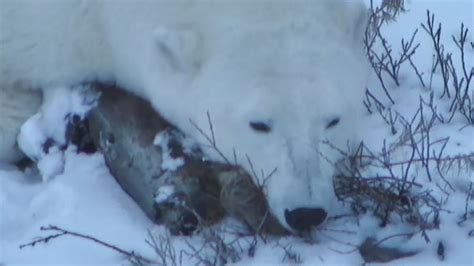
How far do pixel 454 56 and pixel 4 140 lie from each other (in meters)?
2.20

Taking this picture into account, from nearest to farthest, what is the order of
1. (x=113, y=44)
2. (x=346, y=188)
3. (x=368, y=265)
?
(x=368, y=265)
(x=346, y=188)
(x=113, y=44)

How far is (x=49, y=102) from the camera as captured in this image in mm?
5434

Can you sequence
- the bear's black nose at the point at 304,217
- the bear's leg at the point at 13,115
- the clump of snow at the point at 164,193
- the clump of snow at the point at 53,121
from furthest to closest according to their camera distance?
the bear's leg at the point at 13,115 < the clump of snow at the point at 53,121 < the clump of snow at the point at 164,193 < the bear's black nose at the point at 304,217

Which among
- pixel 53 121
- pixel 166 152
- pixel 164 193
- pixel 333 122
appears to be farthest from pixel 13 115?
pixel 333 122

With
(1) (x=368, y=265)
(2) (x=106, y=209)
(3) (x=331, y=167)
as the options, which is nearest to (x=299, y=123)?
(3) (x=331, y=167)

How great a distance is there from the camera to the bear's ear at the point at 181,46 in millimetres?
4715

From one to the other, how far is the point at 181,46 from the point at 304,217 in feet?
2.87

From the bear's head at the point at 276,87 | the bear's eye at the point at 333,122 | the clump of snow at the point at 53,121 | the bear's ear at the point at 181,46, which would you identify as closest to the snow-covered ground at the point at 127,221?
the clump of snow at the point at 53,121

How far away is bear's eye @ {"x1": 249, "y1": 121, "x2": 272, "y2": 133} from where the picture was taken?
447cm

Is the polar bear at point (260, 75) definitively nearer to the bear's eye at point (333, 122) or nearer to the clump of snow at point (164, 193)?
the bear's eye at point (333, 122)

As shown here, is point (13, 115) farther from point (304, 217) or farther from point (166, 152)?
point (304, 217)

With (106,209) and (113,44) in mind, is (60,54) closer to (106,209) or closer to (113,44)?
(113,44)

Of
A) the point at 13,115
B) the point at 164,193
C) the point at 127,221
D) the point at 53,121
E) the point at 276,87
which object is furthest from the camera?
the point at 13,115

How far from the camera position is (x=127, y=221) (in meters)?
4.80
